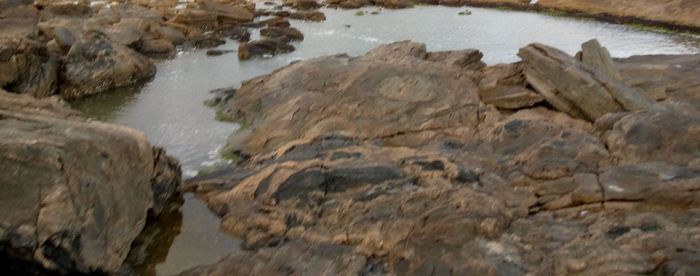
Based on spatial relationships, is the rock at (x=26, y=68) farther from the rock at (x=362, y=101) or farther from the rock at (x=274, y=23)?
the rock at (x=274, y=23)

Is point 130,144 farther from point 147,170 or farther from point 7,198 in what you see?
point 7,198

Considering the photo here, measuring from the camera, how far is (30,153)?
8438 millimetres

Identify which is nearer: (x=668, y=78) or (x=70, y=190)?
(x=70, y=190)

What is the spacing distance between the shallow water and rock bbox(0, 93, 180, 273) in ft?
3.59

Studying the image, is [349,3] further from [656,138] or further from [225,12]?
[656,138]

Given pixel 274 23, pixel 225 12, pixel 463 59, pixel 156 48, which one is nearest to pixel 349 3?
pixel 274 23

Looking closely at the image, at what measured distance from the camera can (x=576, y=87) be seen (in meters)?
14.8

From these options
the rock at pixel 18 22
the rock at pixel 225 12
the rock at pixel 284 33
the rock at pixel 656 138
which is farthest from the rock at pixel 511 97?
the rock at pixel 225 12

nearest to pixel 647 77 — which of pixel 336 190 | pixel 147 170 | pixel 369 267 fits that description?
pixel 336 190

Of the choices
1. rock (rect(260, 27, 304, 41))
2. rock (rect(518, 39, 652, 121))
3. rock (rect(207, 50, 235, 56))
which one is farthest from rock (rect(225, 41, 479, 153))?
rock (rect(260, 27, 304, 41))

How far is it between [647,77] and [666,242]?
10.4 m

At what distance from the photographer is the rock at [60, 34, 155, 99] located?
20.6 meters

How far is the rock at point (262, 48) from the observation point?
2636 cm

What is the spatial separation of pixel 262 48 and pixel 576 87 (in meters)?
16.1
